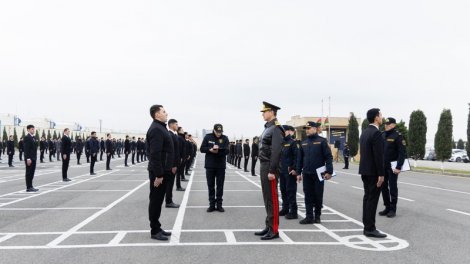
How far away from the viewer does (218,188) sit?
10.3 m

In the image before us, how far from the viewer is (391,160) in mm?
9992

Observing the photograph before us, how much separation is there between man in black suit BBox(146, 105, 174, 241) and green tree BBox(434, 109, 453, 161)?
33.4m

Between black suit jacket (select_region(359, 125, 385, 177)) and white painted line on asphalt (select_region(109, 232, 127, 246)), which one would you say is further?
black suit jacket (select_region(359, 125, 385, 177))

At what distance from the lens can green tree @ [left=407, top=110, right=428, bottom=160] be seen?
127 ft

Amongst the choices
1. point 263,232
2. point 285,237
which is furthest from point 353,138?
point 263,232

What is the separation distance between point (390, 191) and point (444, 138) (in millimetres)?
29105

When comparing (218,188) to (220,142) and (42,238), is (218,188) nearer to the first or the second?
(220,142)

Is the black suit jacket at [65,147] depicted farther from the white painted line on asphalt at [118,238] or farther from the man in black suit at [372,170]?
the man in black suit at [372,170]

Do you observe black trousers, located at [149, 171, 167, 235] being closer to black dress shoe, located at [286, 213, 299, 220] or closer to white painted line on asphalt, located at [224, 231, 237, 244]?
white painted line on asphalt, located at [224, 231, 237, 244]

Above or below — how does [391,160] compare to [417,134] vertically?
below

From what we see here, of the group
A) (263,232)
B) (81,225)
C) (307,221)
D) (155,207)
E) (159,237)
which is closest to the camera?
(159,237)

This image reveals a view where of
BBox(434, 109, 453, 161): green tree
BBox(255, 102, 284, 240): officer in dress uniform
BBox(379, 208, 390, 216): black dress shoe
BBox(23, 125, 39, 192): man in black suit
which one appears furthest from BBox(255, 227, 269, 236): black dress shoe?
BBox(434, 109, 453, 161): green tree

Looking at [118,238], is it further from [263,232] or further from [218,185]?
[218,185]

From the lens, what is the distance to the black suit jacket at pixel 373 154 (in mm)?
7324
